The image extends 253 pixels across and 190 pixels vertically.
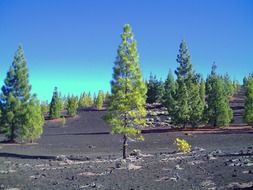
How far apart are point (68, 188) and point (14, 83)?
38060 mm

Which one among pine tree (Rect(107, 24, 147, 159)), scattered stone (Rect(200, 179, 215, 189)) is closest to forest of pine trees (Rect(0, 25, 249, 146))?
pine tree (Rect(107, 24, 147, 159))

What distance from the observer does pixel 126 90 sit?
3619 cm

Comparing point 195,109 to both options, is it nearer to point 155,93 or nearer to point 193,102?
point 193,102

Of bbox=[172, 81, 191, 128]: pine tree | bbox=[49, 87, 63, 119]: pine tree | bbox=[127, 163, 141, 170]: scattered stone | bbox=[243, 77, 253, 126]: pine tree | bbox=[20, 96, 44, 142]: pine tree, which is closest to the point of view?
bbox=[127, 163, 141, 170]: scattered stone

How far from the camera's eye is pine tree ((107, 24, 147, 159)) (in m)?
35.4

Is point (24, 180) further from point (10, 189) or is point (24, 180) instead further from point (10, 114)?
point (10, 114)

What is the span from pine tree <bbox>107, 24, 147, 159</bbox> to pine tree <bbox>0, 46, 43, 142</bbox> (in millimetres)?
19383

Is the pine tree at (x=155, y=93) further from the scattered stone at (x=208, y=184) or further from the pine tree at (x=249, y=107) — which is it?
the scattered stone at (x=208, y=184)

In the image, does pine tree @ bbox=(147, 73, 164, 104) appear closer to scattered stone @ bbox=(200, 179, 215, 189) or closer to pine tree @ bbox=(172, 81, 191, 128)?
pine tree @ bbox=(172, 81, 191, 128)

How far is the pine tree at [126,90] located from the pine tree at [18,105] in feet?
63.6

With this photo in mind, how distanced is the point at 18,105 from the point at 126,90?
22.5 m

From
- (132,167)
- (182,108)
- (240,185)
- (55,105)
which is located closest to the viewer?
(240,185)

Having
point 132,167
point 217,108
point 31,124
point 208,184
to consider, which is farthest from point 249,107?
point 208,184

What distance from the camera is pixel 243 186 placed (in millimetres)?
16547
